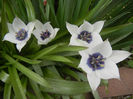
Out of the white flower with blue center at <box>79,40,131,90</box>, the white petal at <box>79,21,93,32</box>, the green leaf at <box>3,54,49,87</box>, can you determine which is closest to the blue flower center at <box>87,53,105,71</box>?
the white flower with blue center at <box>79,40,131,90</box>

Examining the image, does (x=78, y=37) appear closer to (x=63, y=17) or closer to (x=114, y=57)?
(x=114, y=57)

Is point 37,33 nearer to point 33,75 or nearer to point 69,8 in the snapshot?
point 33,75

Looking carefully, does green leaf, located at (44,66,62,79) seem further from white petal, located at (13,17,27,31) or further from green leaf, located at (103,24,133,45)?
green leaf, located at (103,24,133,45)

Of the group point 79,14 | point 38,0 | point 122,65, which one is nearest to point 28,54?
point 38,0

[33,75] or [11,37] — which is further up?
[11,37]

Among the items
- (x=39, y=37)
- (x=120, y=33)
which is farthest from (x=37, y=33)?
(x=120, y=33)

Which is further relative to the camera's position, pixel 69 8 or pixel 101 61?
pixel 69 8
